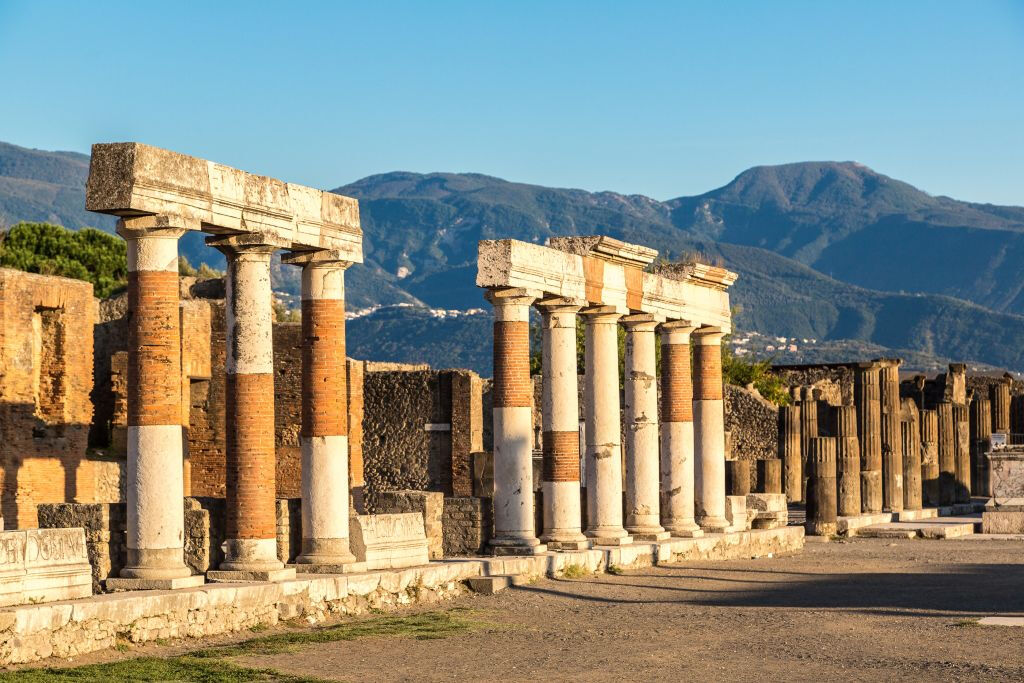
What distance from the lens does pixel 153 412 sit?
16.1m

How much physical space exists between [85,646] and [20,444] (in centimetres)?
1395

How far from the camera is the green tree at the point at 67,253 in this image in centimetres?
5484

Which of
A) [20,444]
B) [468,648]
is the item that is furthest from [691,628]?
[20,444]

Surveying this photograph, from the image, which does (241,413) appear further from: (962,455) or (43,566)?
(962,455)

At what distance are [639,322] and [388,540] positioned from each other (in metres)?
7.93

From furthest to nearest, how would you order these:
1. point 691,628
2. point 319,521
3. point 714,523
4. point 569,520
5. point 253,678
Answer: point 714,523 → point 569,520 → point 319,521 → point 691,628 → point 253,678

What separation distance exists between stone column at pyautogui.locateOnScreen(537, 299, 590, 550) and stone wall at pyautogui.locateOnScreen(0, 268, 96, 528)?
8364 millimetres

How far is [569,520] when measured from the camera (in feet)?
76.9

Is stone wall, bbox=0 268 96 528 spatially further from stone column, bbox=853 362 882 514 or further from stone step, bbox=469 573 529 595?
stone column, bbox=853 362 882 514

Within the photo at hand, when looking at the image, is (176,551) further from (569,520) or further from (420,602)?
(569,520)

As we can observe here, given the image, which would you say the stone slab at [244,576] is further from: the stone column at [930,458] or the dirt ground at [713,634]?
the stone column at [930,458]

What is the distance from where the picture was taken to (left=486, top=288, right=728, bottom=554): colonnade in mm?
22578

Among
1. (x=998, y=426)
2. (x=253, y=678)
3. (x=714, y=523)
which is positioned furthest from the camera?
(x=998, y=426)

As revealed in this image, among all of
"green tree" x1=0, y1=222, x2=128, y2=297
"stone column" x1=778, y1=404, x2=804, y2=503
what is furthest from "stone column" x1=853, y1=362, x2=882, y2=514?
"green tree" x1=0, y1=222, x2=128, y2=297
